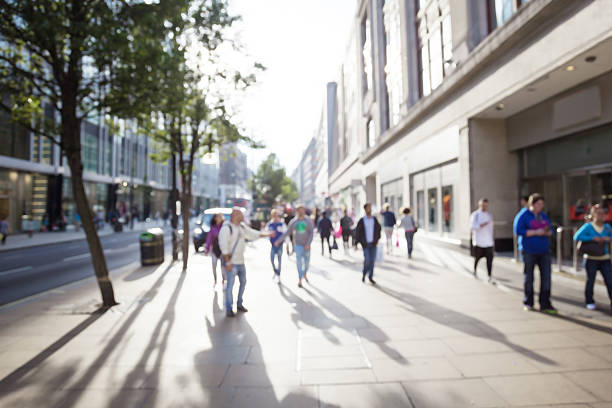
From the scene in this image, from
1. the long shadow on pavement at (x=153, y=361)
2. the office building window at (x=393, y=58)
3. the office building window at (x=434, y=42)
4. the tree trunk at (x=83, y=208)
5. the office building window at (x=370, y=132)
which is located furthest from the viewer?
the office building window at (x=370, y=132)

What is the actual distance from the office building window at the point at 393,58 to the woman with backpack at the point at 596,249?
16228mm

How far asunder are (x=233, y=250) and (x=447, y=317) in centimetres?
355

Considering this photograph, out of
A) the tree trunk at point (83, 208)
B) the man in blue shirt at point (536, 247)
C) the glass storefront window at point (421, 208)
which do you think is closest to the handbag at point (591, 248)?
the man in blue shirt at point (536, 247)

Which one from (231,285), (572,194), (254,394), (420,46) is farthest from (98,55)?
(420,46)

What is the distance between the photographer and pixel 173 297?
793 centimetres

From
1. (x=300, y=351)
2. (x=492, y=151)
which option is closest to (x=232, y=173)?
(x=492, y=151)

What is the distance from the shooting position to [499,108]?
1246cm

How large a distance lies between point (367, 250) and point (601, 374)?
17.7 ft

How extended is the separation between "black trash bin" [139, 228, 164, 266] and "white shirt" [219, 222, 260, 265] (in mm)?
7220

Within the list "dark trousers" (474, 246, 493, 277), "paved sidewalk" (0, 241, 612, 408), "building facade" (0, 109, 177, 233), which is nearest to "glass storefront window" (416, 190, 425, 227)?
"dark trousers" (474, 246, 493, 277)

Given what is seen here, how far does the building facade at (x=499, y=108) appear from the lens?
9.38 m

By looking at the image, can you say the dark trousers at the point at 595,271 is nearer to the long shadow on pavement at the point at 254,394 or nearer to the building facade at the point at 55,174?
the long shadow on pavement at the point at 254,394

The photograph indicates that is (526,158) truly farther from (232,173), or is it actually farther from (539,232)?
(232,173)

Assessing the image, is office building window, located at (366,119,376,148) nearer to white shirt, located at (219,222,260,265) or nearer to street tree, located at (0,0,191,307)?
street tree, located at (0,0,191,307)
